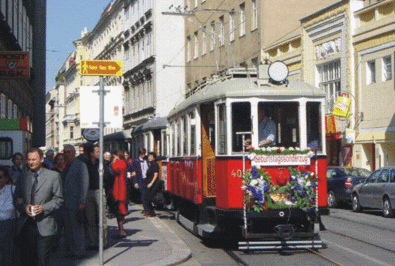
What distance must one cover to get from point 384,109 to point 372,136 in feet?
4.33

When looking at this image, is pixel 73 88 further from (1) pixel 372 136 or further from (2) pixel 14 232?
(2) pixel 14 232

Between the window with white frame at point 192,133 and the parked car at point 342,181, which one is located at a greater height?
→ the window with white frame at point 192,133

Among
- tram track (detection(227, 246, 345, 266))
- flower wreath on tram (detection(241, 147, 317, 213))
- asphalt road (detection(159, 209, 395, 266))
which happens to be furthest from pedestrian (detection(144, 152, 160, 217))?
flower wreath on tram (detection(241, 147, 317, 213))

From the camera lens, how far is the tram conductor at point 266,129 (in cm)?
1398

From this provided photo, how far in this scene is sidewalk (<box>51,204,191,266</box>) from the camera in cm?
1235

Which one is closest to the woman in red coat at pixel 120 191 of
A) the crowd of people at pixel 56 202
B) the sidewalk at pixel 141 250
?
the crowd of people at pixel 56 202

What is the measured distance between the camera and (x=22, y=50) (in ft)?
111

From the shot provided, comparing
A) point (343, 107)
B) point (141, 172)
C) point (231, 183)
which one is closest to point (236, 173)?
point (231, 183)

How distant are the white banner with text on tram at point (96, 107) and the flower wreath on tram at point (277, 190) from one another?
2.53m

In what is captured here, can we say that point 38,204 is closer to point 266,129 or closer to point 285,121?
point 266,129

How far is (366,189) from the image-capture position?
24.6 m

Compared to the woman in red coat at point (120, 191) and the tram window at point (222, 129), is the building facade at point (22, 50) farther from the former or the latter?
the tram window at point (222, 129)

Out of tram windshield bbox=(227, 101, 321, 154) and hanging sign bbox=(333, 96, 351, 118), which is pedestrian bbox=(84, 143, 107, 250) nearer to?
tram windshield bbox=(227, 101, 321, 154)

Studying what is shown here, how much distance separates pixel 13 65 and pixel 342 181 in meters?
13.5
